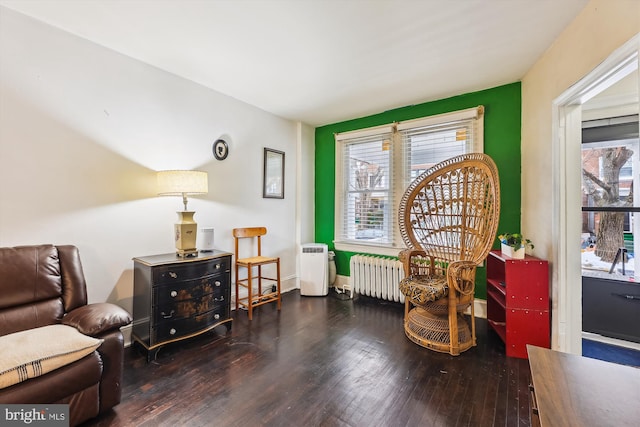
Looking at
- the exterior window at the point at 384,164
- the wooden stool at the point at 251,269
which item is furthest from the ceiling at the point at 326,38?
the wooden stool at the point at 251,269

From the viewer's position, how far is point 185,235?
7.86 ft

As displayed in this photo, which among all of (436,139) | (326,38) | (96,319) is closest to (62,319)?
(96,319)

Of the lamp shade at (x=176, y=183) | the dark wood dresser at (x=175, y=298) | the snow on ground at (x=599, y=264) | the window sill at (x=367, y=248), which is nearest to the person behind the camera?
the dark wood dresser at (x=175, y=298)

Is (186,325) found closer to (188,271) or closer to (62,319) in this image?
(188,271)

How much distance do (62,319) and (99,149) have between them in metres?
1.31

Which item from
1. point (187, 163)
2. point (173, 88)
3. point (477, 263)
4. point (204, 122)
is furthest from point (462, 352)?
point (173, 88)

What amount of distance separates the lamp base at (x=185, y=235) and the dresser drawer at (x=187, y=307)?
0.43m

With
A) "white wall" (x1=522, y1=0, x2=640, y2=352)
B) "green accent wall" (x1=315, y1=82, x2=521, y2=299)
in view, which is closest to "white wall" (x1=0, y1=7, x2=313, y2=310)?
"green accent wall" (x1=315, y1=82, x2=521, y2=299)

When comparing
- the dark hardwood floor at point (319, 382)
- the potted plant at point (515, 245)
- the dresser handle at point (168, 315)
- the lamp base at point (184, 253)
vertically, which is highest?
the potted plant at point (515, 245)

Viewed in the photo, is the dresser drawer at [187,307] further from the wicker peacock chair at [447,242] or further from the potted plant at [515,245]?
the potted plant at [515,245]

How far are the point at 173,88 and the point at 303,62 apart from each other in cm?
134

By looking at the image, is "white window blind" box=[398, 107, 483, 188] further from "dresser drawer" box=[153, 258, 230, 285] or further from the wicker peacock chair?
"dresser drawer" box=[153, 258, 230, 285]

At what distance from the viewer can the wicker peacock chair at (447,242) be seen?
2219 millimetres

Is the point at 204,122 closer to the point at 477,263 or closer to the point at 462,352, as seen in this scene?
the point at 477,263
